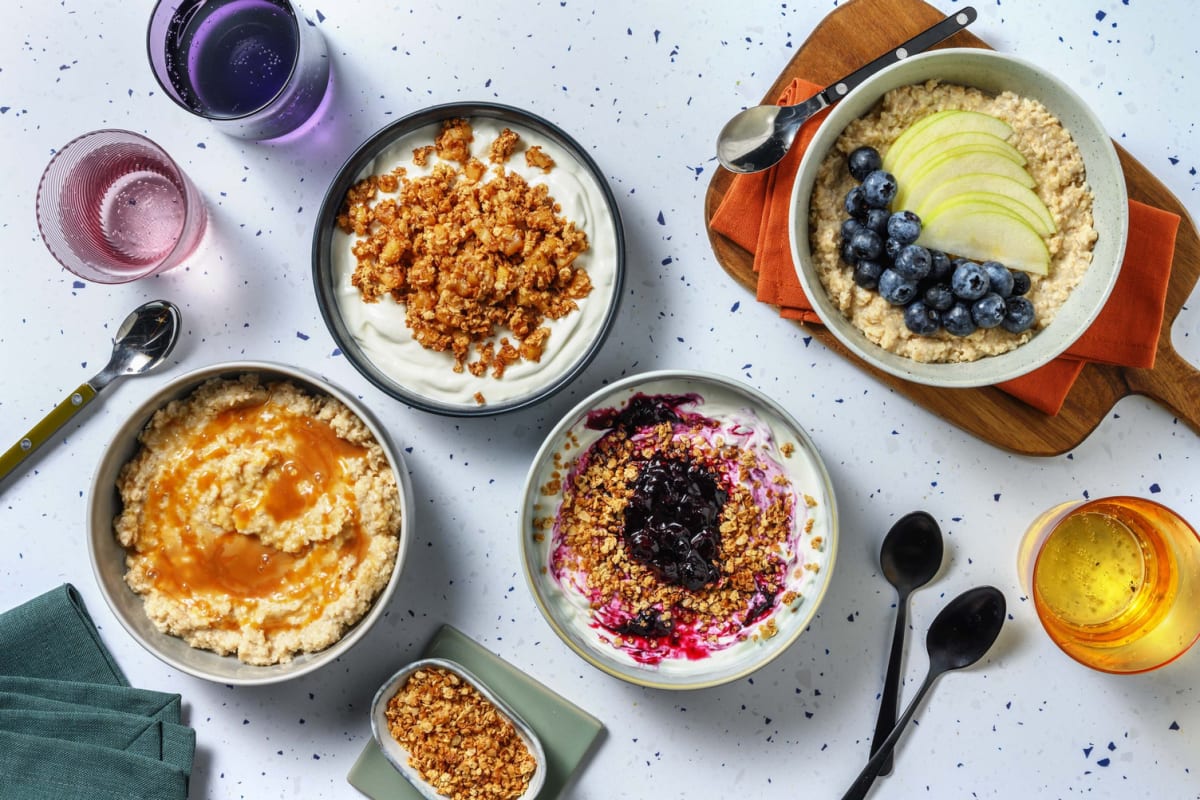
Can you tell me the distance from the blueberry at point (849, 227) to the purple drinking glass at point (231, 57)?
1.27 metres

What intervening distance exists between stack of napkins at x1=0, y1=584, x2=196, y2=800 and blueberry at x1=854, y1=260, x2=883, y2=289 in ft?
6.18

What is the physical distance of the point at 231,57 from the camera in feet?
7.06

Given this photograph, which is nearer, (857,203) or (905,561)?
(857,203)

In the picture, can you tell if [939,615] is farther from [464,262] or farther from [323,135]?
[323,135]

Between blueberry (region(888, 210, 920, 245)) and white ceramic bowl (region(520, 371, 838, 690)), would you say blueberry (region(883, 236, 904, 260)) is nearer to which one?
blueberry (region(888, 210, 920, 245))

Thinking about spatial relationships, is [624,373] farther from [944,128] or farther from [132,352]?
[132,352]

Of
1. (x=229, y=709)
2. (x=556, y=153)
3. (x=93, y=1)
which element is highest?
(x=93, y=1)

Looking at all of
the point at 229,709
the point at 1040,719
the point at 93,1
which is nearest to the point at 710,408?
the point at 1040,719

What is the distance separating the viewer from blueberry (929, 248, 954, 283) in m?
1.86

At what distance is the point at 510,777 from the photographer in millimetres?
2117

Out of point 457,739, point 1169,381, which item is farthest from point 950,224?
point 457,739

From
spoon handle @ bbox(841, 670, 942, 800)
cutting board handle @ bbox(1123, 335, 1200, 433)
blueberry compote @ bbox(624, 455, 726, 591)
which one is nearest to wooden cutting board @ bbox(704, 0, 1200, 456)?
cutting board handle @ bbox(1123, 335, 1200, 433)

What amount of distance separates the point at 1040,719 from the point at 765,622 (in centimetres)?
75

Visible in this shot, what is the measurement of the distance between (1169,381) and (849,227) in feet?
2.89
